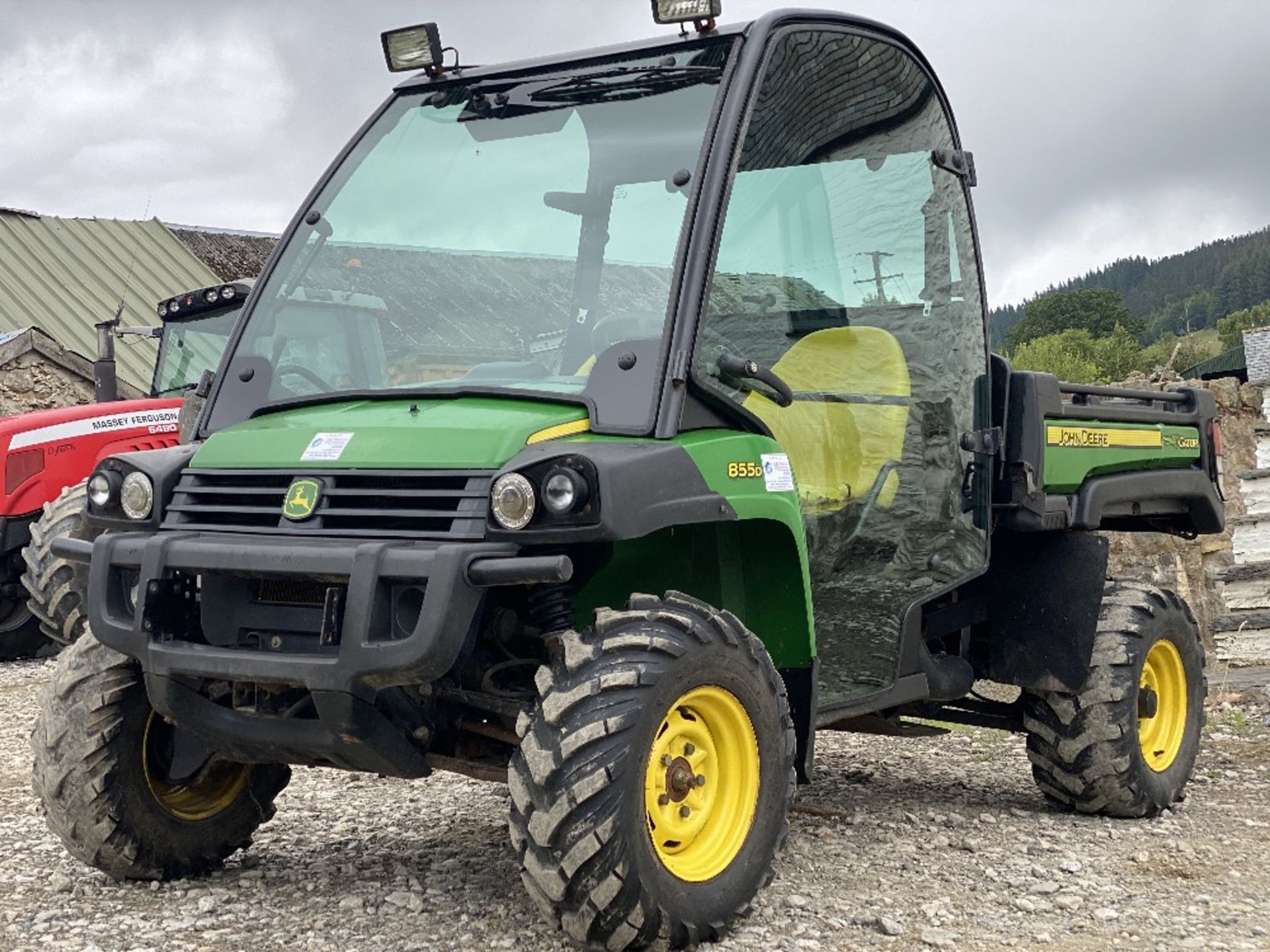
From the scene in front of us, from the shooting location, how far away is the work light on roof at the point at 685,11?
4.51m

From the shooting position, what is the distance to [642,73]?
4.62 m

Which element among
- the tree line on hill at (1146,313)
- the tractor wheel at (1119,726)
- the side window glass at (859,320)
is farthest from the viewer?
the tree line on hill at (1146,313)

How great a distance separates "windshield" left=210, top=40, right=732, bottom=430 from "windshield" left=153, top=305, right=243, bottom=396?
5.86m

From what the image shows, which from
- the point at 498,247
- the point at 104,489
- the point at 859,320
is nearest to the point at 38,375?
the point at 104,489

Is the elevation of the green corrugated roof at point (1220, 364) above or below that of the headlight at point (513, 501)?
above

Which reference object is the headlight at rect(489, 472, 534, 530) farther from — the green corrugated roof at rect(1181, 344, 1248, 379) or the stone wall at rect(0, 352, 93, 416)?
the green corrugated roof at rect(1181, 344, 1248, 379)

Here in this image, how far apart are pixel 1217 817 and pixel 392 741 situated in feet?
11.2

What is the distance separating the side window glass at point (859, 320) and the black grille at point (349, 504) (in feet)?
2.86

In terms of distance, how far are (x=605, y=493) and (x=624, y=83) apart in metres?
1.47

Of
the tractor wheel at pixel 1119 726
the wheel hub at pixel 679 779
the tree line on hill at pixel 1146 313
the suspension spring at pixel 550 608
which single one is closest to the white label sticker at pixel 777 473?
the suspension spring at pixel 550 608

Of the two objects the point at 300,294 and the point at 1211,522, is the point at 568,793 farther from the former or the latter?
the point at 1211,522

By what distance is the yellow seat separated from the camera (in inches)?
188

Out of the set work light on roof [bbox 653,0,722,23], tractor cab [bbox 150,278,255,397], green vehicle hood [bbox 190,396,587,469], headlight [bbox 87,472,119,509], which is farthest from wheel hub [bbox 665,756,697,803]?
tractor cab [bbox 150,278,255,397]

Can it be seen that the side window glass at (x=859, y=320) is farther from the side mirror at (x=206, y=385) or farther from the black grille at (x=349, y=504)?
the side mirror at (x=206, y=385)
